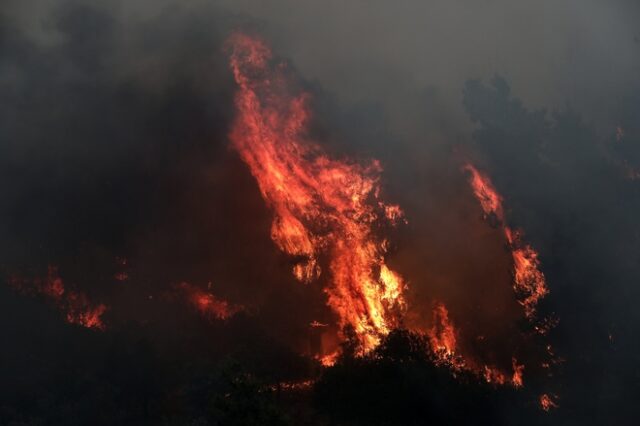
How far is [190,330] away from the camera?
3622 centimetres

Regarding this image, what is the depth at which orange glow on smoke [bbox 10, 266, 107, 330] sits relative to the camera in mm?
36250

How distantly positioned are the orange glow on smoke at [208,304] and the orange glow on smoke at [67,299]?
204 inches

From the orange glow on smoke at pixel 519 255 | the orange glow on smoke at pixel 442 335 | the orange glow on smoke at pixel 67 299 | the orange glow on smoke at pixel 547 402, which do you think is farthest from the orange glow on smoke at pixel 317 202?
the orange glow on smoke at pixel 67 299


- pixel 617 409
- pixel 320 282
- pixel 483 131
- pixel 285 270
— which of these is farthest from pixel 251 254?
pixel 617 409

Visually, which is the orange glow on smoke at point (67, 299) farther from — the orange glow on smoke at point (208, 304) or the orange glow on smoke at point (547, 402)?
the orange glow on smoke at point (547, 402)

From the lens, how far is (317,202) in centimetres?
3559

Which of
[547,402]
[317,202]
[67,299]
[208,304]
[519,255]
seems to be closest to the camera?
[547,402]

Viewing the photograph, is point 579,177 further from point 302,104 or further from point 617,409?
point 302,104

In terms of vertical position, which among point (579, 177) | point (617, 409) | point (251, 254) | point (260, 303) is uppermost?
point (579, 177)

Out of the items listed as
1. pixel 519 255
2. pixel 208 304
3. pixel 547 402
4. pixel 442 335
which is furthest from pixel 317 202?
pixel 547 402

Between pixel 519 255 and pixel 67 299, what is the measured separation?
27.0m

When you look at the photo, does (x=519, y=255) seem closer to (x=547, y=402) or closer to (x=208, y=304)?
(x=547, y=402)

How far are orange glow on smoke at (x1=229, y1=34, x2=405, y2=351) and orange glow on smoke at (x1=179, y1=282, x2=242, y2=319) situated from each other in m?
4.69

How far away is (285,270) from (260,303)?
253cm
